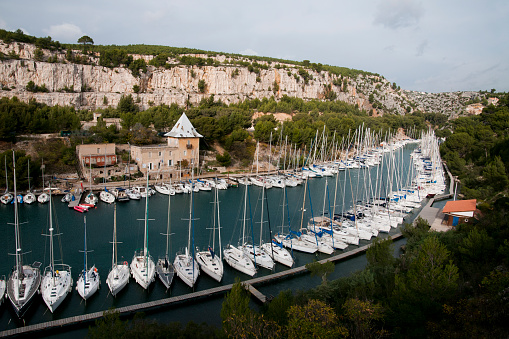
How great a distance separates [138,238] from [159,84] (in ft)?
188

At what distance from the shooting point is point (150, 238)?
23266mm

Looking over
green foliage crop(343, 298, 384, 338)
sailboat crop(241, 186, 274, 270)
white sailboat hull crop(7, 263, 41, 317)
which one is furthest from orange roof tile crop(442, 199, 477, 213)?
white sailboat hull crop(7, 263, 41, 317)

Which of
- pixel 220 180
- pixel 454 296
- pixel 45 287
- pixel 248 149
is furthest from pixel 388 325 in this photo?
pixel 248 149

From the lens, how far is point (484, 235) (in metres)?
15.2

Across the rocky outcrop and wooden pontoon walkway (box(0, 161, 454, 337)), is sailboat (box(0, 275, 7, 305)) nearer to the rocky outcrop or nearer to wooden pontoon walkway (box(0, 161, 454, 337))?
wooden pontoon walkway (box(0, 161, 454, 337))

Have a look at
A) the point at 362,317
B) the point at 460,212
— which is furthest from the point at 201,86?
the point at 362,317

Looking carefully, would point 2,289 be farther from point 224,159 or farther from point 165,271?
point 224,159

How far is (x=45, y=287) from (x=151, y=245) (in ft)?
22.6

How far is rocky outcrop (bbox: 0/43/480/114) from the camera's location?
58.9 meters

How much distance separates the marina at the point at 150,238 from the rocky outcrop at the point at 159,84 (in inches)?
1537

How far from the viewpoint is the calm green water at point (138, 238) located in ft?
52.3

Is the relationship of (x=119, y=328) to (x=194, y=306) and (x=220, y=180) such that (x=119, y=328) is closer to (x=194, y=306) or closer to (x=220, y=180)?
(x=194, y=306)

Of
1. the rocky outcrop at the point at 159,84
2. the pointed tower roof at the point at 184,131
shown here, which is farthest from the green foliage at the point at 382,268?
the rocky outcrop at the point at 159,84

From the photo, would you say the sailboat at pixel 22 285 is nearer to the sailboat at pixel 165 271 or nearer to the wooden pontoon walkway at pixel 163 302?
the wooden pontoon walkway at pixel 163 302
